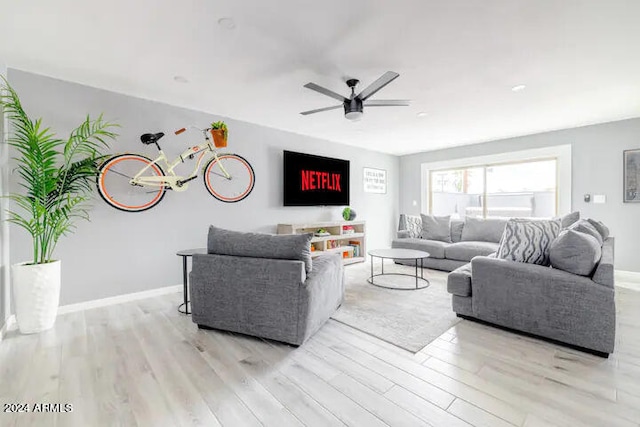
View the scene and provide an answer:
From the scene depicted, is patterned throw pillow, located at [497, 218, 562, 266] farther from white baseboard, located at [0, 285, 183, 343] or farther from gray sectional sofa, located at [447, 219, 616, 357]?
white baseboard, located at [0, 285, 183, 343]

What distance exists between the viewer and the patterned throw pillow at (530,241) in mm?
2467

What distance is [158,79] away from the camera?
9.39ft

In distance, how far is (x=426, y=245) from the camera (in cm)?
484

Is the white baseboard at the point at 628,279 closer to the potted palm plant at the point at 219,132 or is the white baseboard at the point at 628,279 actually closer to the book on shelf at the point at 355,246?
the book on shelf at the point at 355,246

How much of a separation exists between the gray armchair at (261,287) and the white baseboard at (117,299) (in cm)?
130

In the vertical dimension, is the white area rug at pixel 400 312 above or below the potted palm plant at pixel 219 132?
below

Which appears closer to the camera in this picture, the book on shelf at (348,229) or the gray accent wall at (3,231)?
the gray accent wall at (3,231)

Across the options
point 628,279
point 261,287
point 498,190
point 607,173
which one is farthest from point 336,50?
point 628,279

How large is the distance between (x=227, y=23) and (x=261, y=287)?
6.22 ft

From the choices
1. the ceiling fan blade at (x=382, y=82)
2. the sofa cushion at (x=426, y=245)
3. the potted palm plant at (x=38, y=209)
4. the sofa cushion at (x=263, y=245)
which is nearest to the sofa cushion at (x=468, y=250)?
the sofa cushion at (x=426, y=245)

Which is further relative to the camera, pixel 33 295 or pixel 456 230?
pixel 456 230

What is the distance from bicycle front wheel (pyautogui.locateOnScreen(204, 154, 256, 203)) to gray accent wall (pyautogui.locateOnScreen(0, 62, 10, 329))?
1797 millimetres

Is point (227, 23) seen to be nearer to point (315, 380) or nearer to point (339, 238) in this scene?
point (315, 380)

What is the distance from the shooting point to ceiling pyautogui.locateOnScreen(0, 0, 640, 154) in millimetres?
1852
